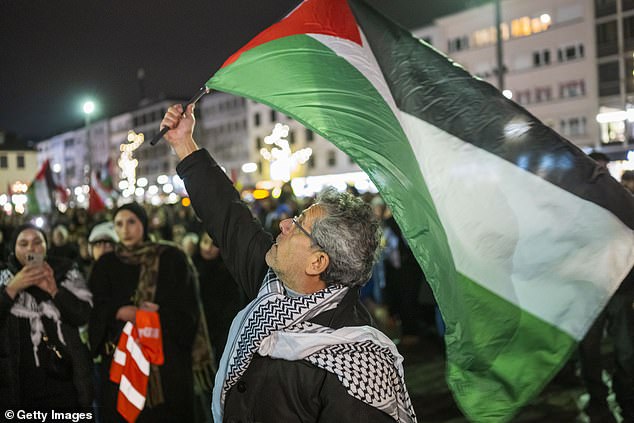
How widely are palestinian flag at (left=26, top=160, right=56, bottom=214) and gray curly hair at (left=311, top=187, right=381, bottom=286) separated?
19387mm

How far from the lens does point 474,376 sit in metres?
3.32

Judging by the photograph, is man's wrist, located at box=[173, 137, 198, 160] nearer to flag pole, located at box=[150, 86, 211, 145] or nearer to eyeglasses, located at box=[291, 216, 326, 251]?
flag pole, located at box=[150, 86, 211, 145]

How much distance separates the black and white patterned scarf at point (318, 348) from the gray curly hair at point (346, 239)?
3.0 inches

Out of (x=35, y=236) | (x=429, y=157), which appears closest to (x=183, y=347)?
(x=35, y=236)

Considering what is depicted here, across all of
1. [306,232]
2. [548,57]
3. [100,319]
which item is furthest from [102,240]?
[548,57]

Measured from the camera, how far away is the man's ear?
2.79 meters

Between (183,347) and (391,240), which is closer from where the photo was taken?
(183,347)

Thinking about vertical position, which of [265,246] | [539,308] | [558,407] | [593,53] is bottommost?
[558,407]

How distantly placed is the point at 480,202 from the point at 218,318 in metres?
4.72

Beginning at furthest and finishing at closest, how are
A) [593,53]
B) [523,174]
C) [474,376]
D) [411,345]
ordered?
[593,53] < [411,345] < [523,174] < [474,376]

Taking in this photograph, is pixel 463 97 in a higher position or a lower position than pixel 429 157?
higher

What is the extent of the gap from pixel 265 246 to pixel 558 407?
17.0ft

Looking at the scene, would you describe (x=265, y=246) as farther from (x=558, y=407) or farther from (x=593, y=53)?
(x=593, y=53)

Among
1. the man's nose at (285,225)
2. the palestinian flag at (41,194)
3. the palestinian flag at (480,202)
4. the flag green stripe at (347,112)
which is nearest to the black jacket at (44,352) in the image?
the flag green stripe at (347,112)
